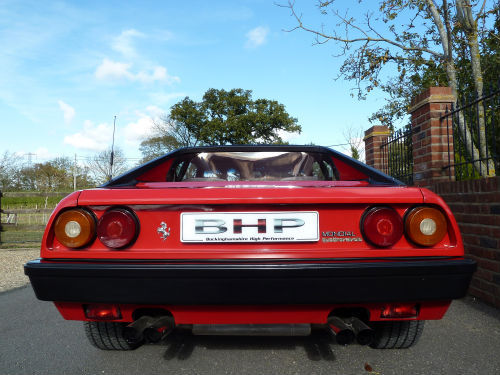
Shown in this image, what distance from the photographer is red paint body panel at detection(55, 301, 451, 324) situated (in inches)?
65.6

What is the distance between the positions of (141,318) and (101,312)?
7.2 inches

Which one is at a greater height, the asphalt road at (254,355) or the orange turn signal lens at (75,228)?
the orange turn signal lens at (75,228)

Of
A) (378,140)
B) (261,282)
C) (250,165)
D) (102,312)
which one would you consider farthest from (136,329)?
(378,140)

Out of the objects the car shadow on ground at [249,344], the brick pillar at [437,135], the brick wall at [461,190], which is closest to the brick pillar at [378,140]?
the brick wall at [461,190]

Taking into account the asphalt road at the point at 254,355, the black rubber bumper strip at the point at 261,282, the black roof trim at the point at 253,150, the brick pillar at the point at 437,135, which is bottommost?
the asphalt road at the point at 254,355

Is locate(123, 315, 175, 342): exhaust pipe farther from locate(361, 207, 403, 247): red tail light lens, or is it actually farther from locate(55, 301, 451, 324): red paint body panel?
locate(361, 207, 403, 247): red tail light lens

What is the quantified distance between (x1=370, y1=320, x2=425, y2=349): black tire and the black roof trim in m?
0.77

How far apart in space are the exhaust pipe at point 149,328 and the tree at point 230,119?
35300mm

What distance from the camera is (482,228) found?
3.35 metres

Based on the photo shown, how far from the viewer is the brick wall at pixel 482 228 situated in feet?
10.3

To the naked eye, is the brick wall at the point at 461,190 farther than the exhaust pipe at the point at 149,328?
Yes

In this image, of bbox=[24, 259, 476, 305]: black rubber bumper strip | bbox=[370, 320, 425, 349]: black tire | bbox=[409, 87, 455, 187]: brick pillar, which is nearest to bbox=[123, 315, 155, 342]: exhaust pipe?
bbox=[24, 259, 476, 305]: black rubber bumper strip

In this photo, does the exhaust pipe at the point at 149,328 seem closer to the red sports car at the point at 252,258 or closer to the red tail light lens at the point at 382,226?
the red sports car at the point at 252,258

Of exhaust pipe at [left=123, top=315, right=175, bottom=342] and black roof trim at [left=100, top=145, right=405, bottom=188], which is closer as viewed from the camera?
exhaust pipe at [left=123, top=315, right=175, bottom=342]
